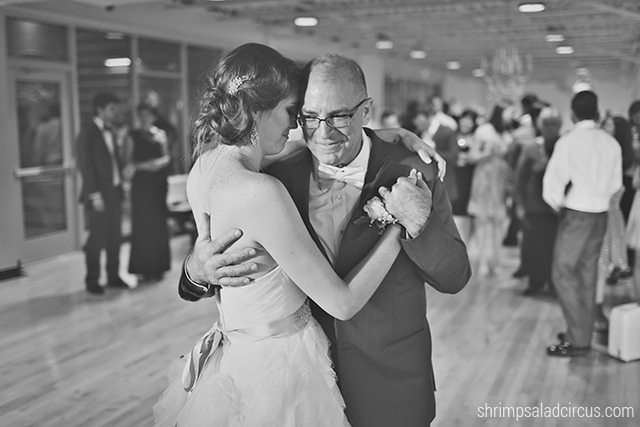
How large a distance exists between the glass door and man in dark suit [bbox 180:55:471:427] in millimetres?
6310

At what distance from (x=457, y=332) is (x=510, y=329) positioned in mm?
437

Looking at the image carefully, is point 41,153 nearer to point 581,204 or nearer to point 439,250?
point 581,204

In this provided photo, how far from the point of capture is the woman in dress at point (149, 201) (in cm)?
655

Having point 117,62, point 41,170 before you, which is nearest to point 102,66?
point 117,62

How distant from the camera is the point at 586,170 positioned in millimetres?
4398

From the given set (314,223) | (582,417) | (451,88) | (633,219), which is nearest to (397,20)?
(633,219)

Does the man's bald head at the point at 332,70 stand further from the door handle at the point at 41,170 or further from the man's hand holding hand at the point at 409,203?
the door handle at the point at 41,170

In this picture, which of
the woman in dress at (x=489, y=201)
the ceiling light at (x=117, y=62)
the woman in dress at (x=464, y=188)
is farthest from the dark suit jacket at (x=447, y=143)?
the ceiling light at (x=117, y=62)

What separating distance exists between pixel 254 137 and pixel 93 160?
487 centimetres

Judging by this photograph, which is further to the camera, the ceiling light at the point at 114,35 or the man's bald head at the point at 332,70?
the ceiling light at the point at 114,35

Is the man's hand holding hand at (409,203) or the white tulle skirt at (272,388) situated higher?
the man's hand holding hand at (409,203)

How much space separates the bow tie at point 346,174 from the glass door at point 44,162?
6307 millimetres

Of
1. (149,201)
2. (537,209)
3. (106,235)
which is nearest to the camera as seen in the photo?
(537,209)

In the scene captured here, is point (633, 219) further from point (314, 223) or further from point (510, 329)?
point (314, 223)
